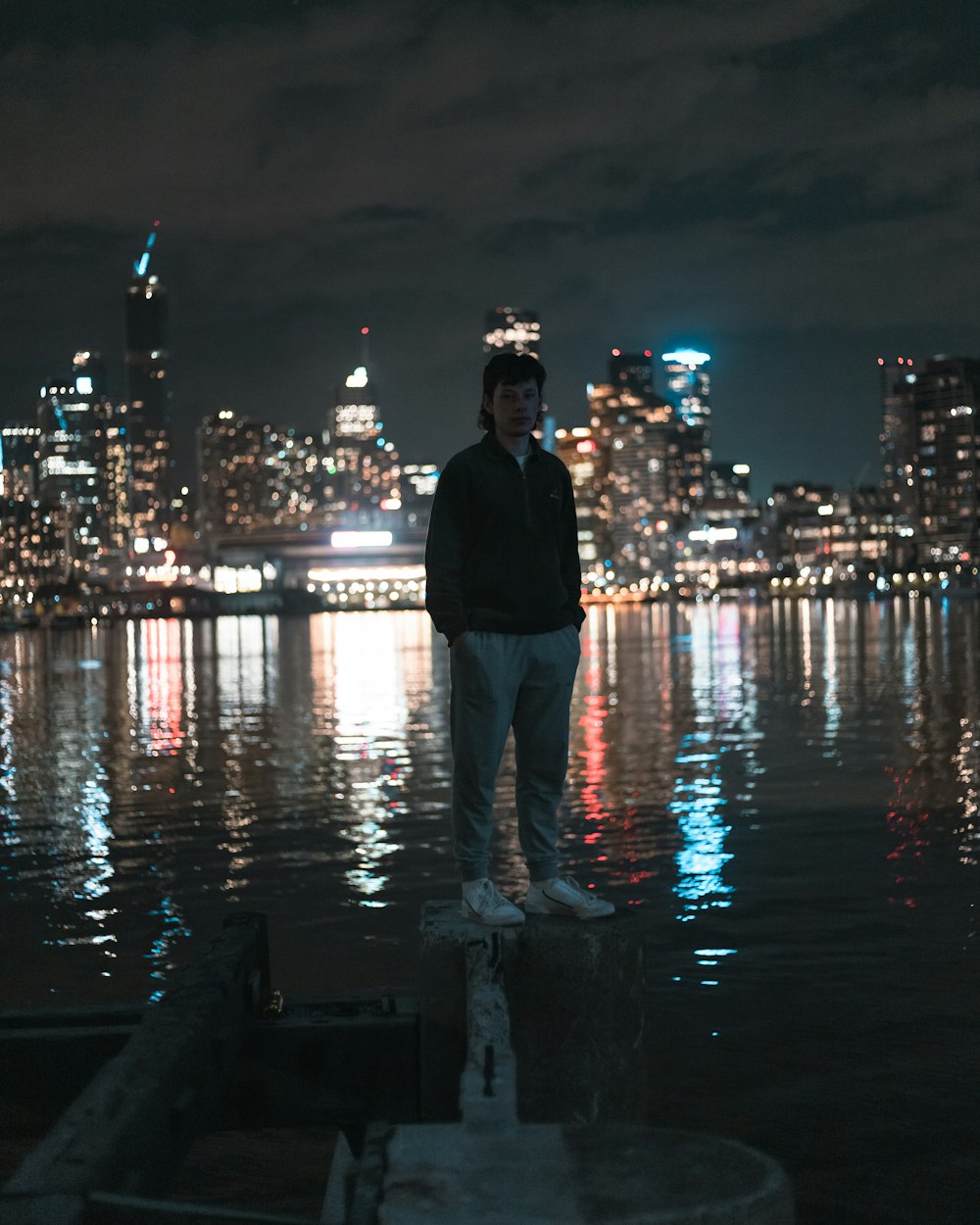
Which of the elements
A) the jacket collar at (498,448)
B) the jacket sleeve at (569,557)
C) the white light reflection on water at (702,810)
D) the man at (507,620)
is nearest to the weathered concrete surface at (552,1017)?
the man at (507,620)

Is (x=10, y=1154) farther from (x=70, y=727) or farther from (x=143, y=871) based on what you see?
(x=70, y=727)

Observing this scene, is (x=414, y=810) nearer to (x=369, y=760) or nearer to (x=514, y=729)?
(x=369, y=760)

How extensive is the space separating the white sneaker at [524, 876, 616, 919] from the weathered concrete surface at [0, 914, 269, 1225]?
0.85 meters

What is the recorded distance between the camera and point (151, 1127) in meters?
2.95

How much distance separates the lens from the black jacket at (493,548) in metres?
4.70

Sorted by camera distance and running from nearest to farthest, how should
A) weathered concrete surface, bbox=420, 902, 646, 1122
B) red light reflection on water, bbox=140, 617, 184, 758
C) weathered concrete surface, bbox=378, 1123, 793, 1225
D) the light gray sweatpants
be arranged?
weathered concrete surface, bbox=378, 1123, 793, 1225, weathered concrete surface, bbox=420, 902, 646, 1122, the light gray sweatpants, red light reflection on water, bbox=140, 617, 184, 758

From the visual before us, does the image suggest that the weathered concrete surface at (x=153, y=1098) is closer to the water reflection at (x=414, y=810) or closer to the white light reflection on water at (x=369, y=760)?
the water reflection at (x=414, y=810)

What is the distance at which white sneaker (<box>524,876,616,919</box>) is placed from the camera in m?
4.34

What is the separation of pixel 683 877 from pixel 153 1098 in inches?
262

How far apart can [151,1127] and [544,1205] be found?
2.96 feet

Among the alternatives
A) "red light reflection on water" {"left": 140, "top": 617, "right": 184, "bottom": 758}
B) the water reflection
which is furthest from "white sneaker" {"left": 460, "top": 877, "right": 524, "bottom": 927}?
"red light reflection on water" {"left": 140, "top": 617, "right": 184, "bottom": 758}

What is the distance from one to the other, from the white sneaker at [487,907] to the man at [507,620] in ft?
0.41

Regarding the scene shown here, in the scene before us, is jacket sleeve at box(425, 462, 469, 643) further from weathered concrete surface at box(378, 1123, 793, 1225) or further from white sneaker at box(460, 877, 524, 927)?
weathered concrete surface at box(378, 1123, 793, 1225)

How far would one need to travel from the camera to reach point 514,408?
4.83 metres
